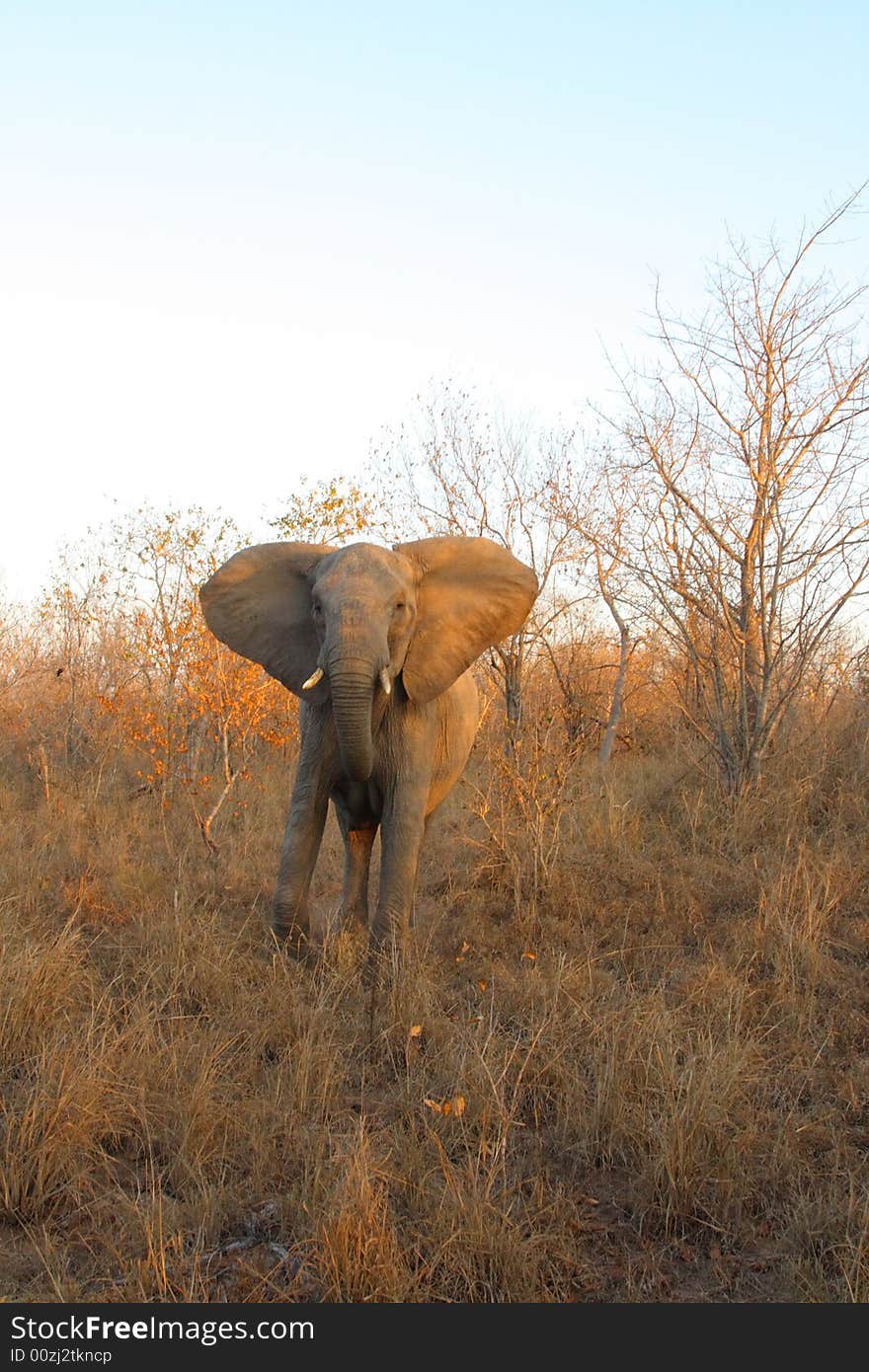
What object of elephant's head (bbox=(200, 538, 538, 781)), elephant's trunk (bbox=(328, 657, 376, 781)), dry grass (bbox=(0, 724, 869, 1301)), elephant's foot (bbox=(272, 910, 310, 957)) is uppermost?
elephant's head (bbox=(200, 538, 538, 781))

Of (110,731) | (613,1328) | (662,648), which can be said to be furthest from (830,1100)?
(110,731)

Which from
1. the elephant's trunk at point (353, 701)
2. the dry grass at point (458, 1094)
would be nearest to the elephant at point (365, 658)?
the elephant's trunk at point (353, 701)

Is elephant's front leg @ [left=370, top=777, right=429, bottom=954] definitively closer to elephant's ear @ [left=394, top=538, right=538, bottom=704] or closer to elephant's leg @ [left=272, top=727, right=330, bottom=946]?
elephant's leg @ [left=272, top=727, right=330, bottom=946]

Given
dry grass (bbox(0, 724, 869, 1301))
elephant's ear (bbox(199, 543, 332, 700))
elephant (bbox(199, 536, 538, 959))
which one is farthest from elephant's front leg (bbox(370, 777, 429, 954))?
elephant's ear (bbox(199, 543, 332, 700))

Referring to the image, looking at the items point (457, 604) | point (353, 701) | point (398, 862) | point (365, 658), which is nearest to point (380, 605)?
point (365, 658)

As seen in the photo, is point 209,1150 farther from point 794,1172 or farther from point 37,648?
point 37,648

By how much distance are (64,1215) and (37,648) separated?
11.4 metres

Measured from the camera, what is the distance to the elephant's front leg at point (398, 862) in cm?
548

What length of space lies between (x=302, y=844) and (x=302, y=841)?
0.01 meters

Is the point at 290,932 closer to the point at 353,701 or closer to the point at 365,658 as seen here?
the point at 353,701

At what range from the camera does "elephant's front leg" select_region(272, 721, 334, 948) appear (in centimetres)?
555

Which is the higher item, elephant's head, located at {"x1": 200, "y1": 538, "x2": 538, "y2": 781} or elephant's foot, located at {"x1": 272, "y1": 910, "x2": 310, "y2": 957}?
elephant's head, located at {"x1": 200, "y1": 538, "x2": 538, "y2": 781}

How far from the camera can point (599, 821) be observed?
7828mm

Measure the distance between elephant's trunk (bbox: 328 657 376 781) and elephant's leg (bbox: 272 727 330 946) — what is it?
1.46 ft
